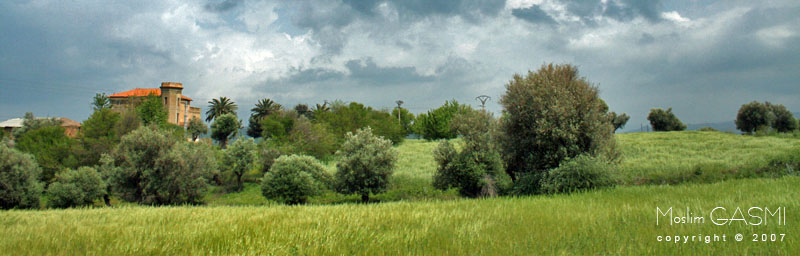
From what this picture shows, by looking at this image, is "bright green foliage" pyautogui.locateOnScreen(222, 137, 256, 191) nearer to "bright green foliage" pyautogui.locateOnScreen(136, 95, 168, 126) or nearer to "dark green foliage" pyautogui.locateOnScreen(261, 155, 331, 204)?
"dark green foliage" pyautogui.locateOnScreen(261, 155, 331, 204)

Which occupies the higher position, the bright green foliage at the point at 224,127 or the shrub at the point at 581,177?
→ the bright green foliage at the point at 224,127

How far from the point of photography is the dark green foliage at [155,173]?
36250mm

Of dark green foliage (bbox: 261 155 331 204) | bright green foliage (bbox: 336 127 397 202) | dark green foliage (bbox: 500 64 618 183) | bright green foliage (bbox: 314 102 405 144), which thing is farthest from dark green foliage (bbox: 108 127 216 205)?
bright green foliage (bbox: 314 102 405 144)

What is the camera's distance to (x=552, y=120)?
23.9 meters

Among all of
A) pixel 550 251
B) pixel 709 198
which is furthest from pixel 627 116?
pixel 550 251

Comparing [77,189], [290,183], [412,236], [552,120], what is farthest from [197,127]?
[412,236]

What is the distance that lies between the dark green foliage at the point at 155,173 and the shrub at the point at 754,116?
93.9 meters

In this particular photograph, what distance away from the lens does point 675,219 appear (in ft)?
25.8

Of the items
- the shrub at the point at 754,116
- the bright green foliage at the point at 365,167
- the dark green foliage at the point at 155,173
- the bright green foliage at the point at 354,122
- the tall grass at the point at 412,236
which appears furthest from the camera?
the bright green foliage at the point at 354,122

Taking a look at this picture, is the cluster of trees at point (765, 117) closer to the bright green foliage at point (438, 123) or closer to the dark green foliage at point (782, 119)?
the dark green foliage at point (782, 119)

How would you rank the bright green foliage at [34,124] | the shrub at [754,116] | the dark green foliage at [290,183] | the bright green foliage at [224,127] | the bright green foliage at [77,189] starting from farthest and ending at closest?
the bright green foliage at [224,127] < the bright green foliage at [34,124] < the shrub at [754,116] < the bright green foliage at [77,189] < the dark green foliage at [290,183]

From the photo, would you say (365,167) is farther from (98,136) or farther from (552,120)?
(98,136)

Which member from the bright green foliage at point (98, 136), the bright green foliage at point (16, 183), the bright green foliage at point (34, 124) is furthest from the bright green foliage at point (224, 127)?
the bright green foliage at point (16, 183)

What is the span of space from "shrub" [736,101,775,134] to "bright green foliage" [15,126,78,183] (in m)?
114
